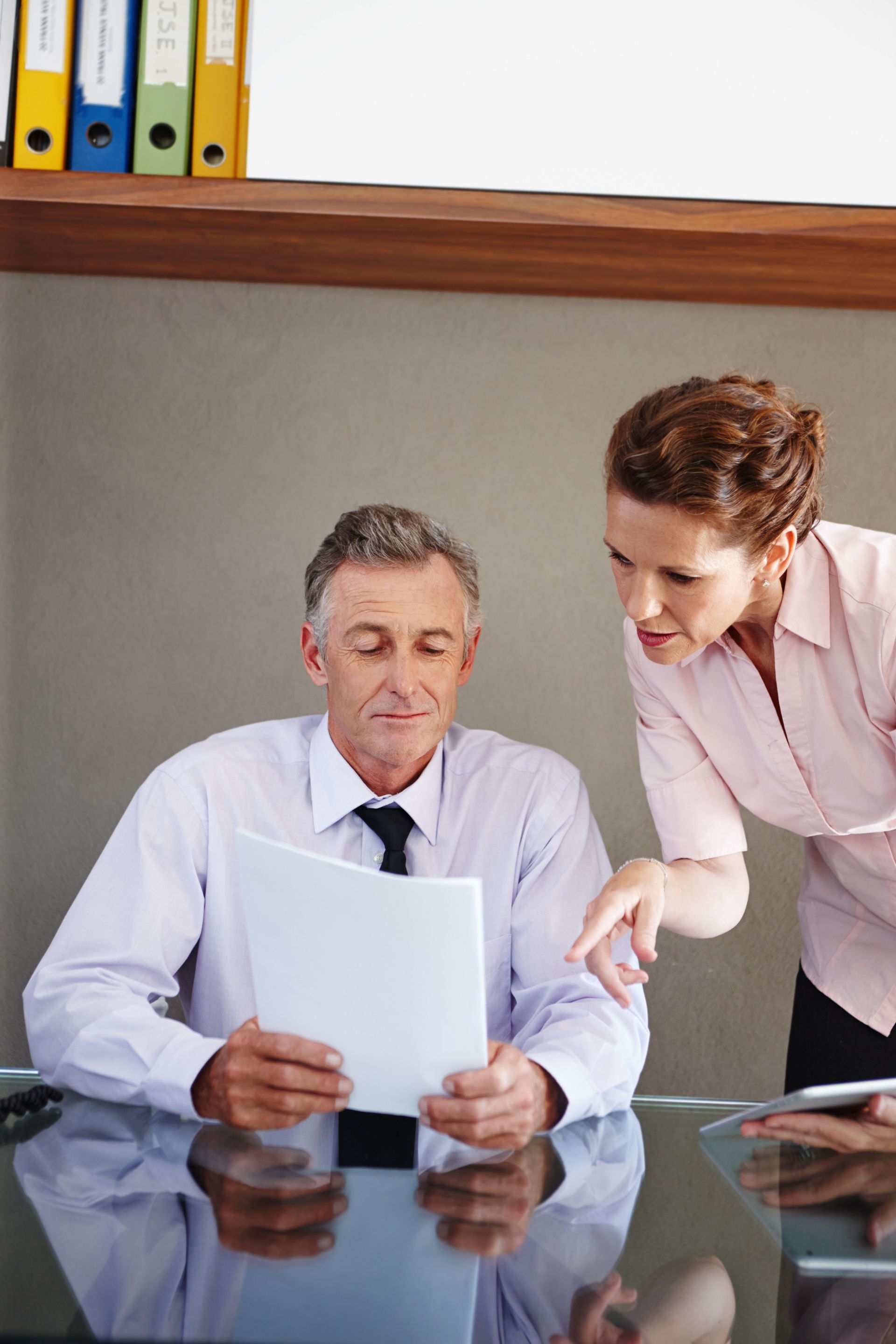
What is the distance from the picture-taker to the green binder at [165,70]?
1707 mm

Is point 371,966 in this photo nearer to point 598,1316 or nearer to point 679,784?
point 598,1316

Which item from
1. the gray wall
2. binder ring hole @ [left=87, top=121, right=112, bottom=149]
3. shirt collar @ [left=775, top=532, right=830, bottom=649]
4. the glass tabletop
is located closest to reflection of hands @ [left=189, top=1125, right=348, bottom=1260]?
the glass tabletop

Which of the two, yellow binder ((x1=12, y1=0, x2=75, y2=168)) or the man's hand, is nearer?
the man's hand

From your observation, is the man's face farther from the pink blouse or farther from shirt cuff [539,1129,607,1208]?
shirt cuff [539,1129,607,1208]

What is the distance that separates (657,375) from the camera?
217cm

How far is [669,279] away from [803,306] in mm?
325

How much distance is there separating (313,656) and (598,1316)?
106cm

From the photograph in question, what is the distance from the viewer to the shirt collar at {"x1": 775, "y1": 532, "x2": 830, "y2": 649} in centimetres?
143

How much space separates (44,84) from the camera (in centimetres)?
170

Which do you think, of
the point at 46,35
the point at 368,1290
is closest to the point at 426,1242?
the point at 368,1290

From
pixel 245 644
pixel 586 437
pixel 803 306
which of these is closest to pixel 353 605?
pixel 245 644

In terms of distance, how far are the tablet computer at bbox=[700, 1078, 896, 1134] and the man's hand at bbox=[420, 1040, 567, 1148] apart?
18cm

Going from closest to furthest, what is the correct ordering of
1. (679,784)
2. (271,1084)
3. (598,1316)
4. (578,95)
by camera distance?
1. (598,1316)
2. (271,1084)
3. (679,784)
4. (578,95)

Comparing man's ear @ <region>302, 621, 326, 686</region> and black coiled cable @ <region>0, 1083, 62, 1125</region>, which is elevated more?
man's ear @ <region>302, 621, 326, 686</region>
